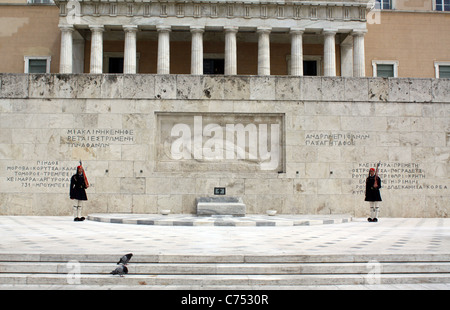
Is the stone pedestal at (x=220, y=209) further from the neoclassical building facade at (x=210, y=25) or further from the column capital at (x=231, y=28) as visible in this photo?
the column capital at (x=231, y=28)

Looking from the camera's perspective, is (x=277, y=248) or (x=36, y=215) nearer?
(x=277, y=248)

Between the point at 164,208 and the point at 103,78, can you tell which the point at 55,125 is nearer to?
the point at 103,78

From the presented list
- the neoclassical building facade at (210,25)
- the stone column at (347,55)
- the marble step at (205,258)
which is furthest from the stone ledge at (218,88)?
the stone column at (347,55)

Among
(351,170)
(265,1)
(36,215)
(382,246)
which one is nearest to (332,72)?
(265,1)

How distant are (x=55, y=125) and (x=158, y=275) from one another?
12.2 metres

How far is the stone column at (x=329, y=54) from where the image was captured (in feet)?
145

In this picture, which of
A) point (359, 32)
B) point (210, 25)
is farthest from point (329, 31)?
point (210, 25)

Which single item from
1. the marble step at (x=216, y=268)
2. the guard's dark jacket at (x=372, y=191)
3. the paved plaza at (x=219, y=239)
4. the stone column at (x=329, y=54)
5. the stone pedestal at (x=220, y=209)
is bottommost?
the marble step at (x=216, y=268)

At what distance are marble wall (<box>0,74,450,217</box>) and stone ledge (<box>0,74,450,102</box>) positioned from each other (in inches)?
1.6

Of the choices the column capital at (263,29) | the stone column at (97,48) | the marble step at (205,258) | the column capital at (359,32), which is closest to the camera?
the marble step at (205,258)

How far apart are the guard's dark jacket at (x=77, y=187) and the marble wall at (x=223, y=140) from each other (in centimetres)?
185

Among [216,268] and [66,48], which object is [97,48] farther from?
[216,268]

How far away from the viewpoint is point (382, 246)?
31.7 ft
